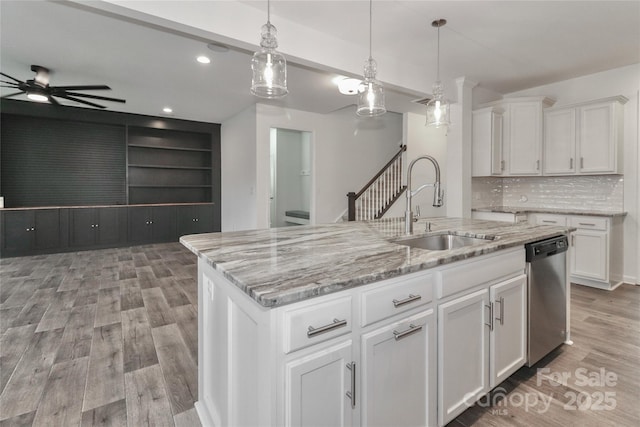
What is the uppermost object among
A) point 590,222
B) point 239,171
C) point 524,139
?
point 524,139

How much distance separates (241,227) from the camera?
6.21 meters

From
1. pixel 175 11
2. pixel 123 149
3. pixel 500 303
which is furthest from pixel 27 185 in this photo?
pixel 500 303

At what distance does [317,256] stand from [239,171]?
5.09 m

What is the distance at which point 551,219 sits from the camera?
4137 millimetres

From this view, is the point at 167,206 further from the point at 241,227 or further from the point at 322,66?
the point at 322,66

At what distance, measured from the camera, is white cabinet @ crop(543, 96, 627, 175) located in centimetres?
382

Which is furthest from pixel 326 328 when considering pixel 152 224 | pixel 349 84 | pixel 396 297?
pixel 152 224

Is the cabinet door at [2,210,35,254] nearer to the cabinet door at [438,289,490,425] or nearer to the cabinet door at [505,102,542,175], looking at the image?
the cabinet door at [438,289,490,425]

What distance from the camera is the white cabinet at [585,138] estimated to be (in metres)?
3.82

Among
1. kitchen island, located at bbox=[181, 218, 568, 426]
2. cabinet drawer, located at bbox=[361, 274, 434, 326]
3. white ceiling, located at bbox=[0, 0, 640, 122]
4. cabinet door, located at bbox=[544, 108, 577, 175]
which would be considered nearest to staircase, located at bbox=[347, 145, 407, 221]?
white ceiling, located at bbox=[0, 0, 640, 122]

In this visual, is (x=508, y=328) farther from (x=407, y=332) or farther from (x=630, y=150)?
(x=630, y=150)

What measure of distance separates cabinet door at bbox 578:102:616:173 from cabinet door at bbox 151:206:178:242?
7.05m

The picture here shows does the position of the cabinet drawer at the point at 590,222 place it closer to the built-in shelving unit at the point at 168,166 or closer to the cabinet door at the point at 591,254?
the cabinet door at the point at 591,254

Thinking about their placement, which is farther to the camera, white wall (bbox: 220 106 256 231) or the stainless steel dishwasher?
white wall (bbox: 220 106 256 231)
